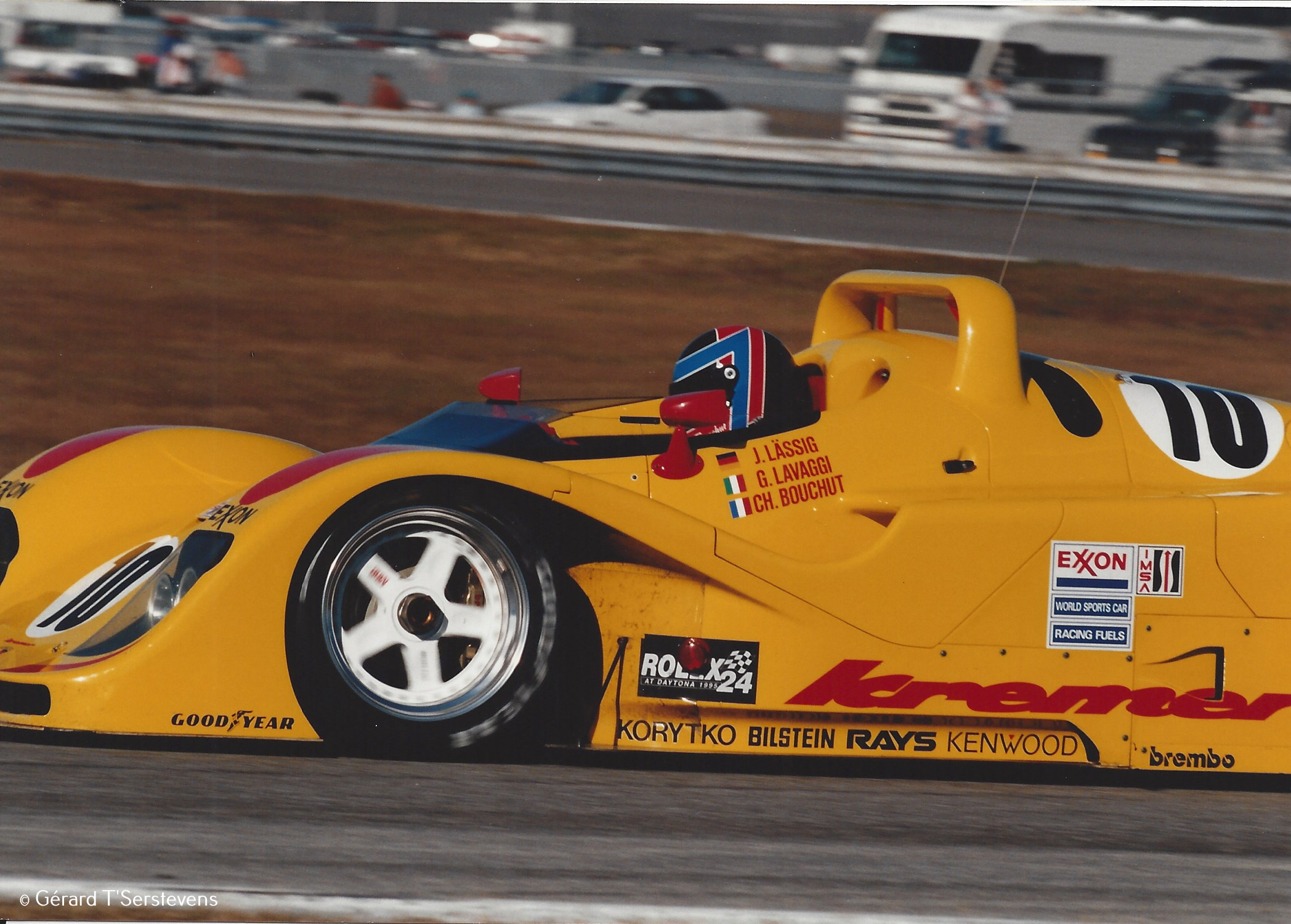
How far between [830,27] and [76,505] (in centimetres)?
2330

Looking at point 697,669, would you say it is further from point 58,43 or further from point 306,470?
point 58,43

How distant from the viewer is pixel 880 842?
3580mm

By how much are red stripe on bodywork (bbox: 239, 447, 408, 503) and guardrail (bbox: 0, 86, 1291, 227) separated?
10.3 meters

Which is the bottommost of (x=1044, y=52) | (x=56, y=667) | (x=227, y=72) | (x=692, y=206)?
(x=692, y=206)

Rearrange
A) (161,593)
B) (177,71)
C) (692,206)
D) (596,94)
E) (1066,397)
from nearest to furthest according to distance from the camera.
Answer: (161,593)
(1066,397)
(692,206)
(177,71)
(596,94)

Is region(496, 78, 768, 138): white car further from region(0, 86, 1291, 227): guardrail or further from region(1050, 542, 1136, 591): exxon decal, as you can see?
region(1050, 542, 1136, 591): exxon decal

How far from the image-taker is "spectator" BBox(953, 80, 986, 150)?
15.8 metres

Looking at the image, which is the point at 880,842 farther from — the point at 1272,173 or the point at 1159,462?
the point at 1272,173

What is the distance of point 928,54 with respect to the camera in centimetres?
1872

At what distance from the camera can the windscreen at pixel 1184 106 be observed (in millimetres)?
16531

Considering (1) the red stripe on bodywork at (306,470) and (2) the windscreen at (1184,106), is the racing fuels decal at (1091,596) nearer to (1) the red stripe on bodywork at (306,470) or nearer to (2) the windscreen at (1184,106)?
(1) the red stripe on bodywork at (306,470)

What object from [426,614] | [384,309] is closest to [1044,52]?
[384,309]

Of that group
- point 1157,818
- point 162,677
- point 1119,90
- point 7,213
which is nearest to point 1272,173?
point 1119,90

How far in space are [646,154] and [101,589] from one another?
34.9 feet
